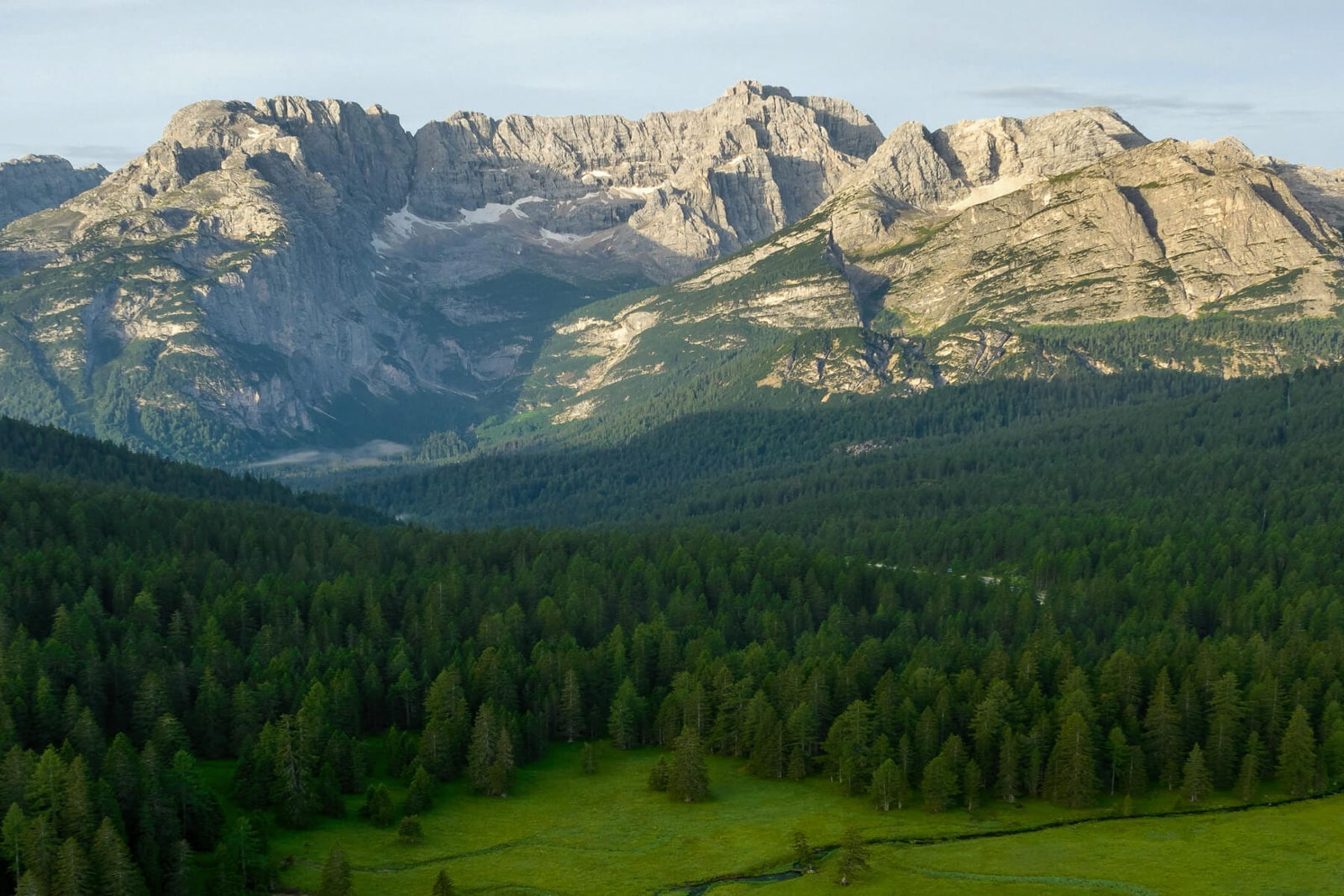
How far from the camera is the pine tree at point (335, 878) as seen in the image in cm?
11456

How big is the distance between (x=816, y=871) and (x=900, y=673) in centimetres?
4837

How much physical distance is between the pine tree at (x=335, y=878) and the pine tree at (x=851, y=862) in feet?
122

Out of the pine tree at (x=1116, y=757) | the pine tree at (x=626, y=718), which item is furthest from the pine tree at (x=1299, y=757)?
the pine tree at (x=626, y=718)

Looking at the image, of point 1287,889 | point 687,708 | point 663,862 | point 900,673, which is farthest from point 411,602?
point 1287,889

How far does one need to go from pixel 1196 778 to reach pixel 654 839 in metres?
49.3

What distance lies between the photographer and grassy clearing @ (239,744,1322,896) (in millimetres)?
124188

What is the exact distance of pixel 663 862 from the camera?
424 ft

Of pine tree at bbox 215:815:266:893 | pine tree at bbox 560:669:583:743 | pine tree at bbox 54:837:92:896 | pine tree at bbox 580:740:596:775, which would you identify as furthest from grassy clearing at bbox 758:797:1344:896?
pine tree at bbox 54:837:92:896

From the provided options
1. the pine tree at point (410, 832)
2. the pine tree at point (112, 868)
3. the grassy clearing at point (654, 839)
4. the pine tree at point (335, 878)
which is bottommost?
the grassy clearing at point (654, 839)

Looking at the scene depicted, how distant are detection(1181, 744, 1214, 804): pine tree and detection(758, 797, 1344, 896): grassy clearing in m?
4.48

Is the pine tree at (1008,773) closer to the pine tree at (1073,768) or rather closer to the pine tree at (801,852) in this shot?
the pine tree at (1073,768)

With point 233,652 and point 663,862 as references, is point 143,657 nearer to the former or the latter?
point 233,652

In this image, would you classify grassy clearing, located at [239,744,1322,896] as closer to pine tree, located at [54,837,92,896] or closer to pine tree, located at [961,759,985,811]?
pine tree, located at [961,759,985,811]

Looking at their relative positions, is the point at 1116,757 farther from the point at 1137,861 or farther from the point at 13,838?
the point at 13,838
